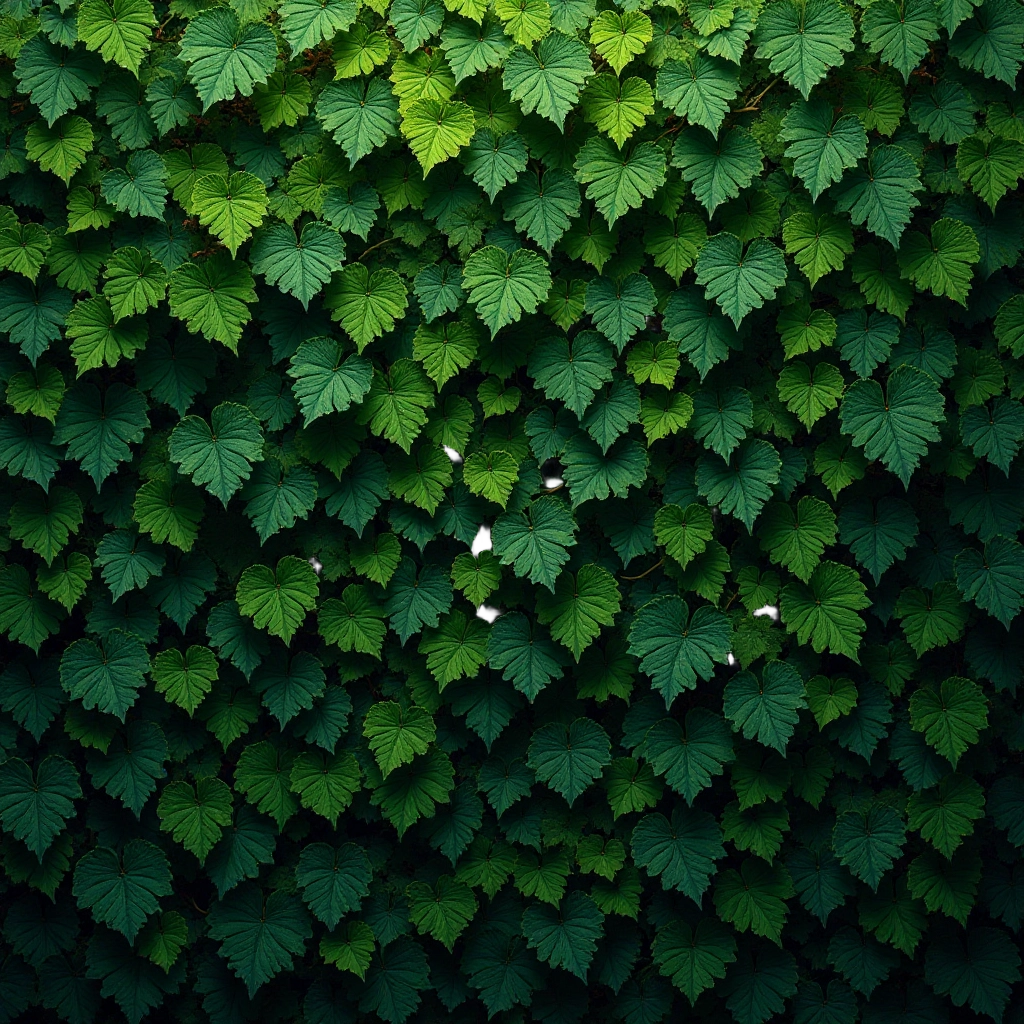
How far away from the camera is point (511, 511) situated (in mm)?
2924

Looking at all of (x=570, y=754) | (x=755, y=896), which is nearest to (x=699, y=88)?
(x=570, y=754)

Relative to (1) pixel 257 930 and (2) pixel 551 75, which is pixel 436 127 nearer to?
(2) pixel 551 75

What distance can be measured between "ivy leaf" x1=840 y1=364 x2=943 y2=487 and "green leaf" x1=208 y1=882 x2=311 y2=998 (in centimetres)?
222

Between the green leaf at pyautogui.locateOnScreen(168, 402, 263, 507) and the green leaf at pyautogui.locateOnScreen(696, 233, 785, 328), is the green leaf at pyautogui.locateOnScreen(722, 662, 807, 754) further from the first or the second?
the green leaf at pyautogui.locateOnScreen(168, 402, 263, 507)

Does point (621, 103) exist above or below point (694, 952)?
above

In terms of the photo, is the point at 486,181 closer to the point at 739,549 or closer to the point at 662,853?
the point at 739,549

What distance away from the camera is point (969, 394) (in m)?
2.90

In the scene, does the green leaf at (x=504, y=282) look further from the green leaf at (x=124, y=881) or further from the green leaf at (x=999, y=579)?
the green leaf at (x=124, y=881)

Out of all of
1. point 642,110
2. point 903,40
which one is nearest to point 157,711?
A: point 642,110

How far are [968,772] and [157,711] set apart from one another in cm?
252

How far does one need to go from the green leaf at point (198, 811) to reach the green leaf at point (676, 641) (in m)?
1.33

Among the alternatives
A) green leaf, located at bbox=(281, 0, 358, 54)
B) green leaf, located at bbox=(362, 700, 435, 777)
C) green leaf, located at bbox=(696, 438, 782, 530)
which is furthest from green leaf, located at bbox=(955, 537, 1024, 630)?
green leaf, located at bbox=(281, 0, 358, 54)

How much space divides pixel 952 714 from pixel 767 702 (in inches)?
22.3

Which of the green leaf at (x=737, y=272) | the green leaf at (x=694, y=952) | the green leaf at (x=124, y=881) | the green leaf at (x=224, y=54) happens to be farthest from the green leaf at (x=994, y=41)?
the green leaf at (x=124, y=881)
